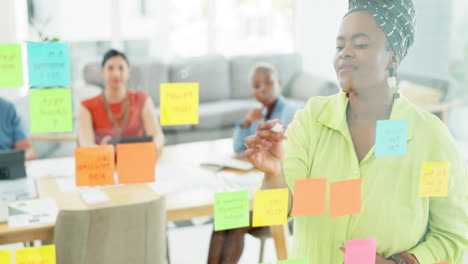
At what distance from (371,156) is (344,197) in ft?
0.35

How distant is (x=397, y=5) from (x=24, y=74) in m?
0.75

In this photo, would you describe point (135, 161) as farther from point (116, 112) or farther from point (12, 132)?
point (12, 132)

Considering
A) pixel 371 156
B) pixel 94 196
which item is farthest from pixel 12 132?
pixel 371 156

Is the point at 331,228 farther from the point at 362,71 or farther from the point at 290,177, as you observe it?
the point at 362,71

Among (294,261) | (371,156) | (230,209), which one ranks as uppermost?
(371,156)

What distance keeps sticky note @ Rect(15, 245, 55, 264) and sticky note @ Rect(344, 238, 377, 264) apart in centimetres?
62

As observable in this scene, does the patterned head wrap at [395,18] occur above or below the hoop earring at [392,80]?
above

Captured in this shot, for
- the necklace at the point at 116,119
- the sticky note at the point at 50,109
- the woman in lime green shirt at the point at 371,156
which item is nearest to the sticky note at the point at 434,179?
the woman in lime green shirt at the point at 371,156

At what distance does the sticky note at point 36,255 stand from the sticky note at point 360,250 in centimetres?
62

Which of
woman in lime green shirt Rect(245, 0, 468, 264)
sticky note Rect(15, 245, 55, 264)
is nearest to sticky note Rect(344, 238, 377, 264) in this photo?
woman in lime green shirt Rect(245, 0, 468, 264)

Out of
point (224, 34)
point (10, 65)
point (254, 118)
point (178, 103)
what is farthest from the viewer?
point (224, 34)

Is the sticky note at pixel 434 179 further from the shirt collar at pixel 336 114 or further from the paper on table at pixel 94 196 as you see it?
the paper on table at pixel 94 196

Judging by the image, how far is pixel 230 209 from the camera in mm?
1146

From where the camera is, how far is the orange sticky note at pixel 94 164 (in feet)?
3.46
